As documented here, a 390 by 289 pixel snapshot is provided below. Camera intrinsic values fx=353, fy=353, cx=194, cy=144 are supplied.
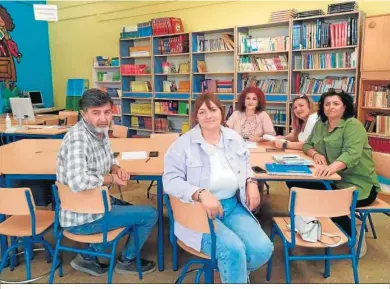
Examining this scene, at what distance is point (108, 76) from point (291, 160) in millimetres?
5199

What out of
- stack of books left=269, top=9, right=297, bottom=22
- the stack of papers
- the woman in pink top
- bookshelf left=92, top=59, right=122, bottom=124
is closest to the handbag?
the stack of papers

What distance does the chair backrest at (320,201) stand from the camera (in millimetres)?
1949

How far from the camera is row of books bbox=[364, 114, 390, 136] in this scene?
4176 mm

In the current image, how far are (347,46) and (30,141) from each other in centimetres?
388

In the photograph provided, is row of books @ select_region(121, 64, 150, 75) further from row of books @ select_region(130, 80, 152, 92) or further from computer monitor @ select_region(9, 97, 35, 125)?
computer monitor @ select_region(9, 97, 35, 125)

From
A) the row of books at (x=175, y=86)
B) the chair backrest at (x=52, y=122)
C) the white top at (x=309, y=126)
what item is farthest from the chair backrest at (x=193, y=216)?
the chair backrest at (x=52, y=122)

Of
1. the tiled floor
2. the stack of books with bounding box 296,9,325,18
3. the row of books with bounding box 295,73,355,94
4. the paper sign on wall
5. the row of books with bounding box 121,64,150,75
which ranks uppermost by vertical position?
the paper sign on wall

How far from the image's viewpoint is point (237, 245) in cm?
178

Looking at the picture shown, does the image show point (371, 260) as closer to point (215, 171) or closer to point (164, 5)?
point (215, 171)

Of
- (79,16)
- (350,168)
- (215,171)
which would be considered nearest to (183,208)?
(215,171)

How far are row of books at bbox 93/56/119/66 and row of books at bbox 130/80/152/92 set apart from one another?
535mm

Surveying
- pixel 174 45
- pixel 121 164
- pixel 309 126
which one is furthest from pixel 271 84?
pixel 121 164

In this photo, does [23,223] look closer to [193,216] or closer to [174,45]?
[193,216]

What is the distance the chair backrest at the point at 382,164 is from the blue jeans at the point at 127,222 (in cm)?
183
